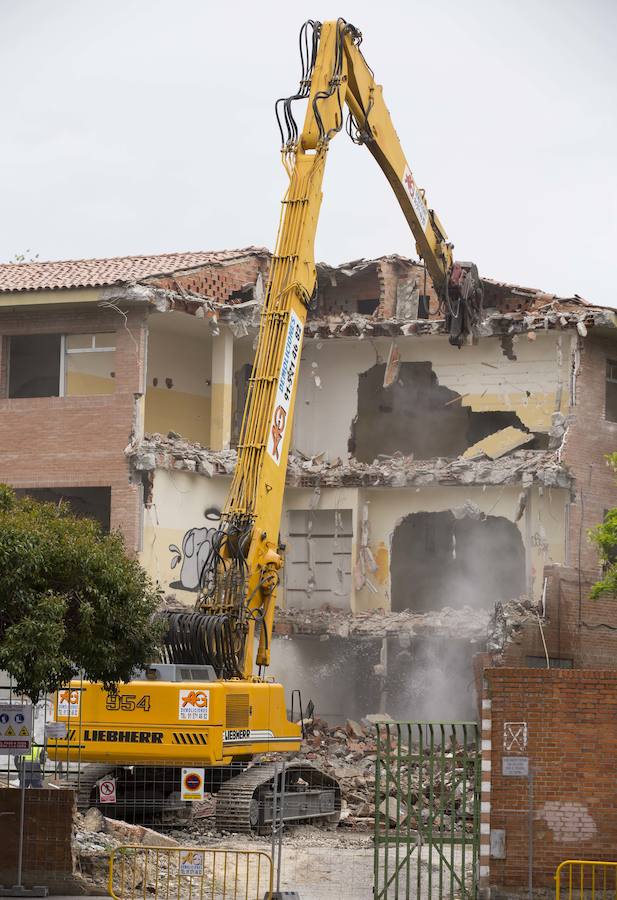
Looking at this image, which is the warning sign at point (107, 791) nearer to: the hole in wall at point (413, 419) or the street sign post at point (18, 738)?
the street sign post at point (18, 738)

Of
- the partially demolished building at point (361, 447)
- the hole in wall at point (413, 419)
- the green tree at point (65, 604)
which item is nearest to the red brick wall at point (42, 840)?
the green tree at point (65, 604)

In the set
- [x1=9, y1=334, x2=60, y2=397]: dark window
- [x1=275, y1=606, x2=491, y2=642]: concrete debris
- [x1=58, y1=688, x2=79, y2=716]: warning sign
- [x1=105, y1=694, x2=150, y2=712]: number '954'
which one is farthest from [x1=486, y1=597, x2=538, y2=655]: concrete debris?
[x1=58, y1=688, x2=79, y2=716]: warning sign

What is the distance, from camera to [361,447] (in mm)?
35656

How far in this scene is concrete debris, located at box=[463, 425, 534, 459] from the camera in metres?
33.7

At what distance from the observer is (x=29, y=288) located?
32.0 m

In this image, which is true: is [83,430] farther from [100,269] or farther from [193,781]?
[193,781]

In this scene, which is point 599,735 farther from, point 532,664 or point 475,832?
point 532,664

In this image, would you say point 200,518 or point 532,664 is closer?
point 532,664

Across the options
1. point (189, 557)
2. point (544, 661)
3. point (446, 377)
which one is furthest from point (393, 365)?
point (544, 661)

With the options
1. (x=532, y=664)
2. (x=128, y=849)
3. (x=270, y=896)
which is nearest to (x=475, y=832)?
(x=270, y=896)

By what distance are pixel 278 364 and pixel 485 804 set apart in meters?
7.94

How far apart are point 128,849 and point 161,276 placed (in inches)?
697

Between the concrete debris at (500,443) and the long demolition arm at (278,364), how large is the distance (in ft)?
33.5

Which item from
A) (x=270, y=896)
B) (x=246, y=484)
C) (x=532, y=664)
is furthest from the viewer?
(x=532, y=664)
